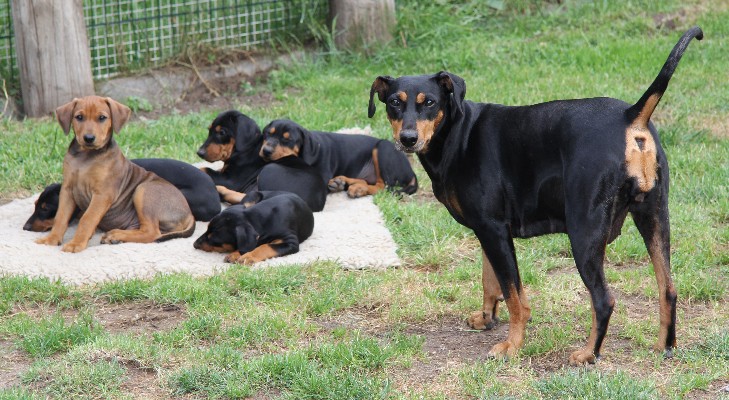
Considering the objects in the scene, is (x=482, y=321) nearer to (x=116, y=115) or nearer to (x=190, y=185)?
(x=190, y=185)

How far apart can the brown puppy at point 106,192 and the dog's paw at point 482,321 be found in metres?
2.63

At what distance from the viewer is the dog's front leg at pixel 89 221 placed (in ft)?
23.3

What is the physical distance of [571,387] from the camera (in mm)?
4820

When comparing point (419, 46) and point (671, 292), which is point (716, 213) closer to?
point (671, 292)

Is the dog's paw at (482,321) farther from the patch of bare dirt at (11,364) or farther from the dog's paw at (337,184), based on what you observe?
the dog's paw at (337,184)

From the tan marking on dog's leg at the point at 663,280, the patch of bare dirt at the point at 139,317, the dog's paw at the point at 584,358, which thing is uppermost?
the tan marking on dog's leg at the point at 663,280

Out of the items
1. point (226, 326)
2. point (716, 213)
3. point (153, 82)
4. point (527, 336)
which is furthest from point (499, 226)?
point (153, 82)

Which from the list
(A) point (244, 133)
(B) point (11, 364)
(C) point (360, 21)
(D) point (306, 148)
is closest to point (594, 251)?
(B) point (11, 364)

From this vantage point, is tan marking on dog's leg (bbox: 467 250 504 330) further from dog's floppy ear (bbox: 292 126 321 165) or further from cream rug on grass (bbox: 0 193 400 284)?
dog's floppy ear (bbox: 292 126 321 165)

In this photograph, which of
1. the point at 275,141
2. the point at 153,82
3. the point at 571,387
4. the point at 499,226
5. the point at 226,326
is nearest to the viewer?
the point at 571,387

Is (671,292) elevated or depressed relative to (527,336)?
elevated

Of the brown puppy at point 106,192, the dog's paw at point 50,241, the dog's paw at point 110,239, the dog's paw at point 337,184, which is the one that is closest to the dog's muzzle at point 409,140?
the brown puppy at point 106,192

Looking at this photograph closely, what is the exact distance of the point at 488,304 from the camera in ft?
19.2

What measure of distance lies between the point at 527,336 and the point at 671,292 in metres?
0.90
